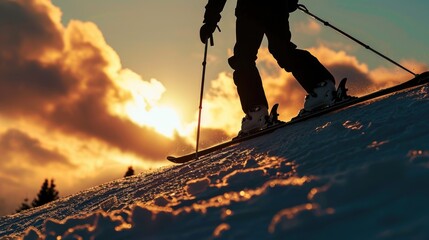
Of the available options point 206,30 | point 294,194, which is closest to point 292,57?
point 206,30

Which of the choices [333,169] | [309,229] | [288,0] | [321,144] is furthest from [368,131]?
[288,0]

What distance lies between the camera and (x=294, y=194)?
3.39 metres

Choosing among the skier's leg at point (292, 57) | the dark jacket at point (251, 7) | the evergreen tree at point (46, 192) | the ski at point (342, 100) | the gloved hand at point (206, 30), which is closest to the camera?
the ski at point (342, 100)

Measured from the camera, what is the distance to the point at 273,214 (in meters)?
3.18

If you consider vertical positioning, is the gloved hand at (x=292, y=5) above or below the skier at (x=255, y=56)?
above

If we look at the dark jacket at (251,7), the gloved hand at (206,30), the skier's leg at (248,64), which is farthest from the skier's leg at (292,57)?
→ the gloved hand at (206,30)

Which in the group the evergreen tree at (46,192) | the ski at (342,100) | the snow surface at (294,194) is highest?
the evergreen tree at (46,192)

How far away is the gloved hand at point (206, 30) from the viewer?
8109 mm

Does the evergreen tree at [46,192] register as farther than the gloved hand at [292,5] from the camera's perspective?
Yes

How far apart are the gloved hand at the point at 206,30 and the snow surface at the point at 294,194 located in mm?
2712

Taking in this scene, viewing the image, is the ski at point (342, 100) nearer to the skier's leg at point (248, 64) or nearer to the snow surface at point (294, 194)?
the skier's leg at point (248, 64)

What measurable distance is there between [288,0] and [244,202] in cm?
494

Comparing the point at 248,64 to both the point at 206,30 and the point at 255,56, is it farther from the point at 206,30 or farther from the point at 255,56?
→ the point at 206,30

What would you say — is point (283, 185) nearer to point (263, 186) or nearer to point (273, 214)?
point (263, 186)
